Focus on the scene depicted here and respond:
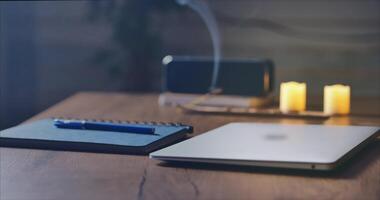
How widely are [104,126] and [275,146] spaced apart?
0.29m

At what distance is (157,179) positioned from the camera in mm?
848

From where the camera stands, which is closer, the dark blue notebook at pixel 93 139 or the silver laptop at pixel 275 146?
the silver laptop at pixel 275 146

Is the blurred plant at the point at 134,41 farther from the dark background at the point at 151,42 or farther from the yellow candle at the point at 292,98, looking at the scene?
the yellow candle at the point at 292,98

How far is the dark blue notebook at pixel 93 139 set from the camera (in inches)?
39.8

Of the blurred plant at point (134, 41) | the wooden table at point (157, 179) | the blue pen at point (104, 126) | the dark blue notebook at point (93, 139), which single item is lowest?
the wooden table at point (157, 179)

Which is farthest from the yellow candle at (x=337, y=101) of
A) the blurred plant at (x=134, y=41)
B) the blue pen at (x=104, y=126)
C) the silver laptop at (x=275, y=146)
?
the blurred plant at (x=134, y=41)

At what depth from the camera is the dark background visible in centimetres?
210

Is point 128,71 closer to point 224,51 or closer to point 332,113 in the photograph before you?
point 224,51

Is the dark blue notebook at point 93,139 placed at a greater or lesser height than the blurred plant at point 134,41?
lesser

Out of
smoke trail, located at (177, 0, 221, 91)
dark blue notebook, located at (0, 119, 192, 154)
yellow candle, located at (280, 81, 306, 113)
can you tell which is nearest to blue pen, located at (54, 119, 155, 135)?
dark blue notebook, located at (0, 119, 192, 154)

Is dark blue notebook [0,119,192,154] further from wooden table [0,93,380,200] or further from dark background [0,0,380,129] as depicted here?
dark background [0,0,380,129]

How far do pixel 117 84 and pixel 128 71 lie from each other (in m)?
0.05

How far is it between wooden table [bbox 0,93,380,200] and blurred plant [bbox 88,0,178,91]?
1.14m

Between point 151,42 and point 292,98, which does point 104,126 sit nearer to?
point 292,98
